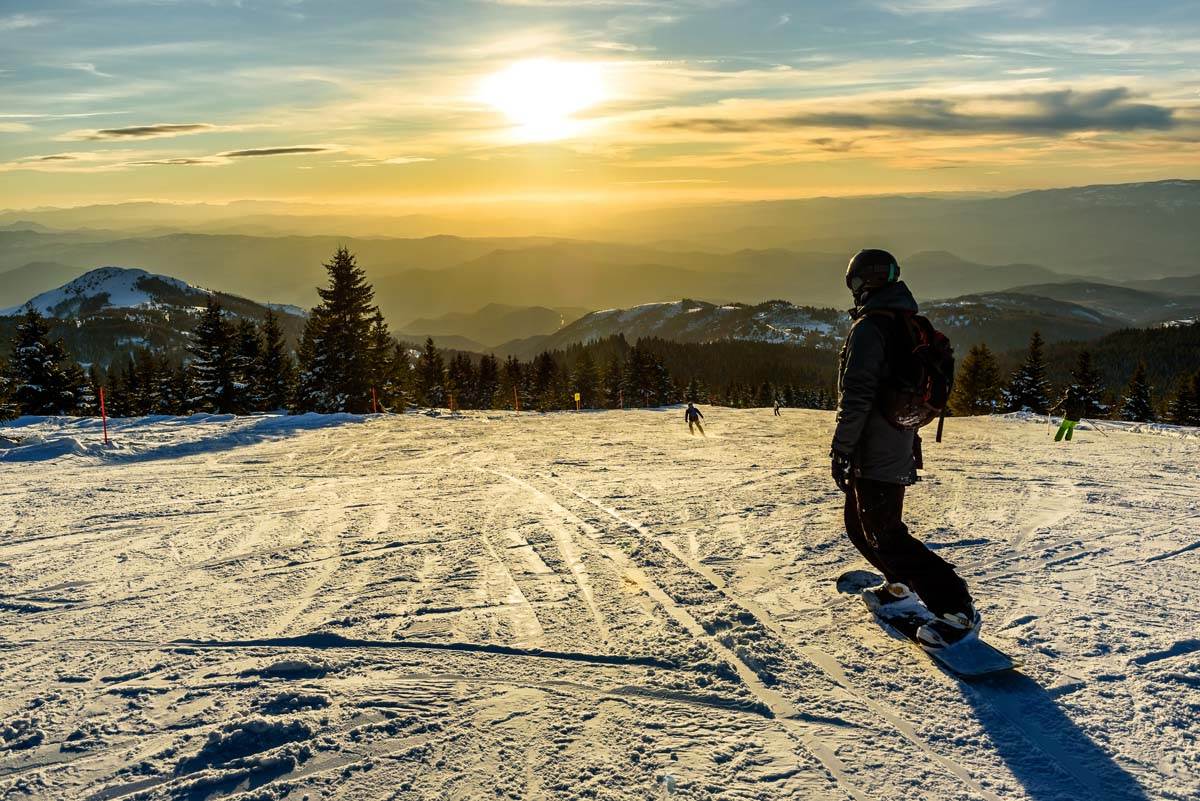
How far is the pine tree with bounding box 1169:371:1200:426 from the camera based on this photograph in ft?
164

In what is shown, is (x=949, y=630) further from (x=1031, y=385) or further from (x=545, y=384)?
(x=545, y=384)

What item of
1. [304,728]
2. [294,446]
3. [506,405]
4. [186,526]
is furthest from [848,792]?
[506,405]

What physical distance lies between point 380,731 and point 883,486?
11.3ft

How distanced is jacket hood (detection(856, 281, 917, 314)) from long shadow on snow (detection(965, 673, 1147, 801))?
2.36 metres

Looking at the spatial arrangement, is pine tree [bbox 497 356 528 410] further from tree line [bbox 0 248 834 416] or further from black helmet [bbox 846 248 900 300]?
black helmet [bbox 846 248 900 300]

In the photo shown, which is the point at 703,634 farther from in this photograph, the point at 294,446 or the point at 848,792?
the point at 294,446

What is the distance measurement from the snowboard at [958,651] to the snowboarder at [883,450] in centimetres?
8

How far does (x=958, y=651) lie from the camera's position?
4242 mm

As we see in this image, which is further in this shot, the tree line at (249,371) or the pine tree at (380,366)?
the pine tree at (380,366)

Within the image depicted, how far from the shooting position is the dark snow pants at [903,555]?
4.47 meters

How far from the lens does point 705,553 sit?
6832mm

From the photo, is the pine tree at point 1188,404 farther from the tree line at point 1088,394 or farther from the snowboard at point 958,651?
the snowboard at point 958,651

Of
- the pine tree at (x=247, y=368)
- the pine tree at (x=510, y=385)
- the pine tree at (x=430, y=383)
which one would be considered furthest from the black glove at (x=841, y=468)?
the pine tree at (x=510, y=385)

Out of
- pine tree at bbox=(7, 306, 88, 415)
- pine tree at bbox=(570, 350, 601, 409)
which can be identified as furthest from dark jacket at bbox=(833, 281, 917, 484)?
pine tree at bbox=(570, 350, 601, 409)
